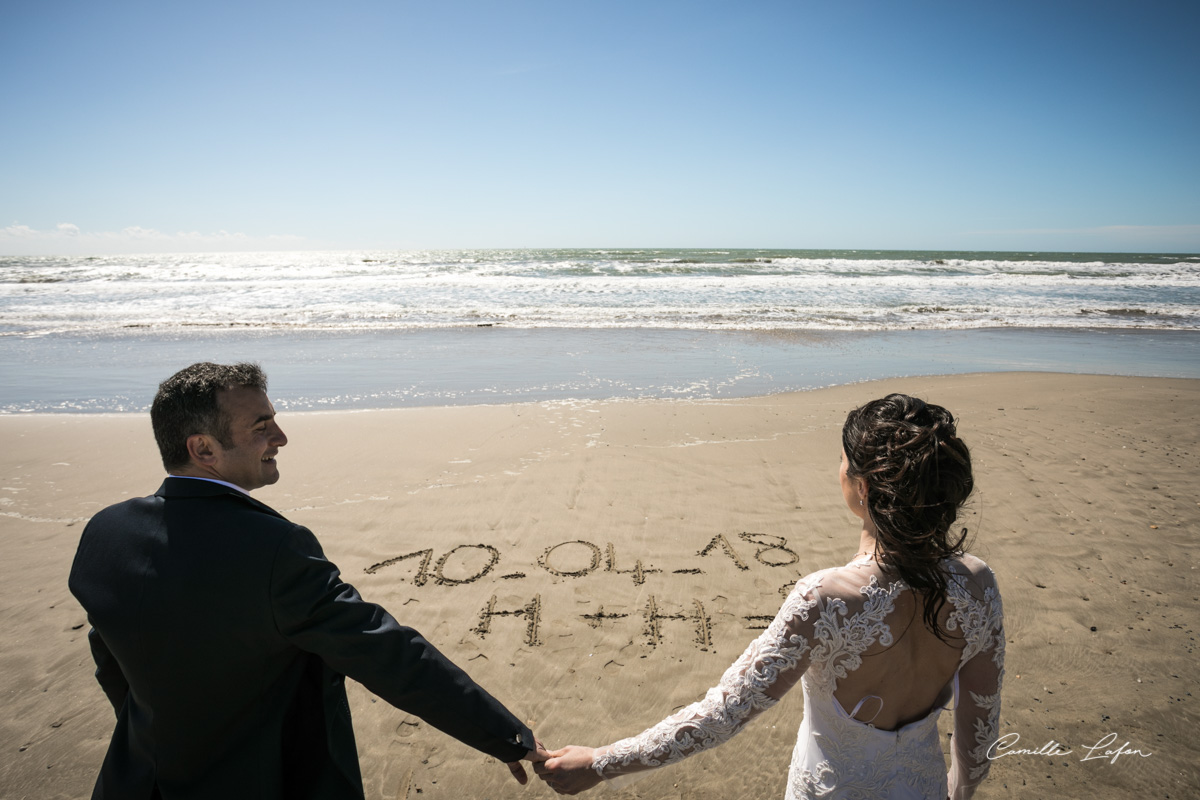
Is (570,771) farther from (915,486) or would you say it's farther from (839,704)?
(915,486)

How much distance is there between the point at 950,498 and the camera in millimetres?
1459

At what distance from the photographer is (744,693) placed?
162cm

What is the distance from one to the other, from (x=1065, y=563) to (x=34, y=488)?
29.7 ft

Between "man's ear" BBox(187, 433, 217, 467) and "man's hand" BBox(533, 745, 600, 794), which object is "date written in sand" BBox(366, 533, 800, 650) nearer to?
"man's hand" BBox(533, 745, 600, 794)

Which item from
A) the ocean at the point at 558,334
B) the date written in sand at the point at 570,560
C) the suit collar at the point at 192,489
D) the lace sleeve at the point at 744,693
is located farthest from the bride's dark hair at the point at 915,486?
the ocean at the point at 558,334

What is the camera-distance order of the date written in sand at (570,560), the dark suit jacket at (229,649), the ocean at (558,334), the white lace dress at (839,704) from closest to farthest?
the dark suit jacket at (229,649)
the white lace dress at (839,704)
the date written in sand at (570,560)
the ocean at (558,334)

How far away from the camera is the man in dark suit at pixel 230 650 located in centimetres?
143

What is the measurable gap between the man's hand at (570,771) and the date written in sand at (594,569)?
5.82 feet

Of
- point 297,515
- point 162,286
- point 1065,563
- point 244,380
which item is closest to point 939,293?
point 1065,563

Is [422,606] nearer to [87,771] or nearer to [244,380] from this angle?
[87,771]

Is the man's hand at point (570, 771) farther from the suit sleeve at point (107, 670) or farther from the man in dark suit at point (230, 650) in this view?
the suit sleeve at point (107, 670)

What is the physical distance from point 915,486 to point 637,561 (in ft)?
10.8
